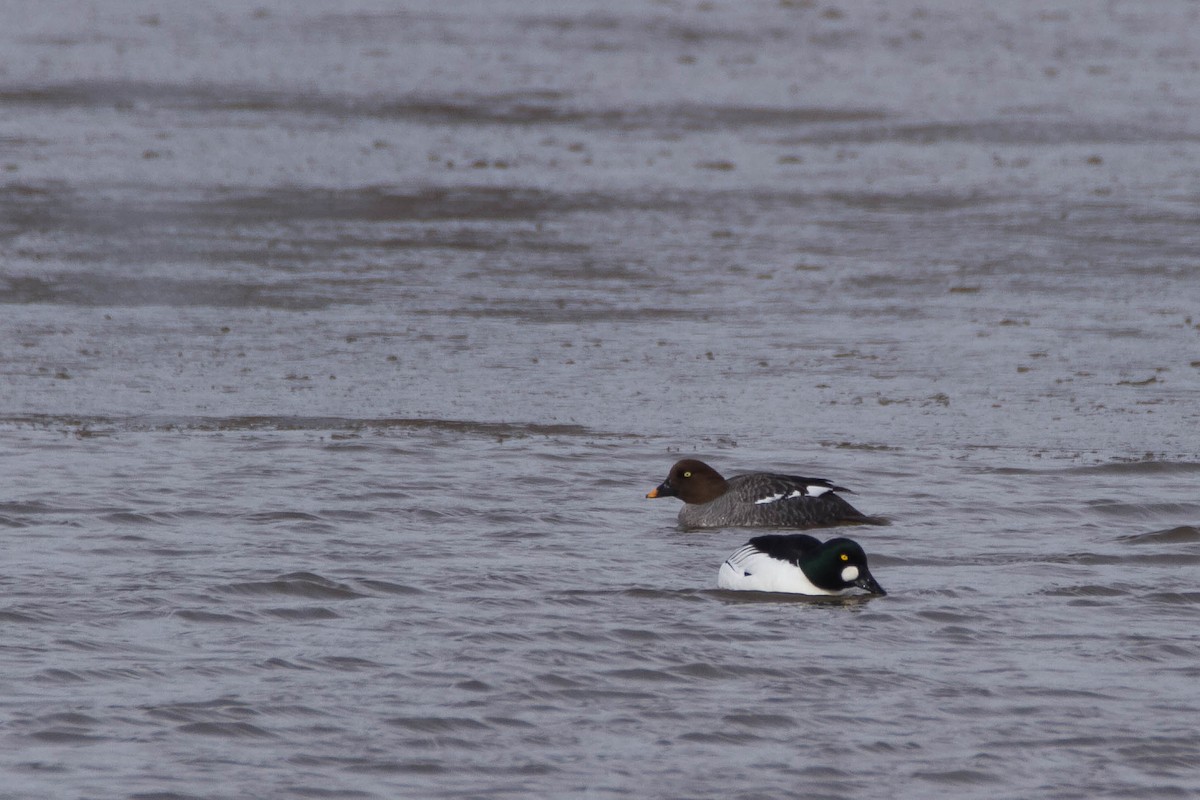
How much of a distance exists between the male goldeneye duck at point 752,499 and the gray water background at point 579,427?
7.5 inches

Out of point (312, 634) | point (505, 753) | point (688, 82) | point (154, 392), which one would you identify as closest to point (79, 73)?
point (688, 82)

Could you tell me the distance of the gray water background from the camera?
670cm

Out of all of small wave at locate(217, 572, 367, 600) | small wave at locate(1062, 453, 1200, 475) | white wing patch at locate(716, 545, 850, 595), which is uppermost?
small wave at locate(1062, 453, 1200, 475)

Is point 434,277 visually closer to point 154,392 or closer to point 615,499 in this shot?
point 154,392

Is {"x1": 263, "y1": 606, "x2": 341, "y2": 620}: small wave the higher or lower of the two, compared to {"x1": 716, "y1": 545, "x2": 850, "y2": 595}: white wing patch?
lower

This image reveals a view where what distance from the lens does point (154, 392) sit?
11781mm

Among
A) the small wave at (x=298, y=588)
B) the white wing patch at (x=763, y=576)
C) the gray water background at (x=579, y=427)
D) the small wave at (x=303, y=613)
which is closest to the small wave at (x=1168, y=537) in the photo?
the gray water background at (x=579, y=427)

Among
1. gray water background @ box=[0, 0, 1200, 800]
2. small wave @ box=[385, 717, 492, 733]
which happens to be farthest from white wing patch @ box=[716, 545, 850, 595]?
small wave @ box=[385, 717, 492, 733]

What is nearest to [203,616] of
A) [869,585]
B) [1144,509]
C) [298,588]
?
[298,588]

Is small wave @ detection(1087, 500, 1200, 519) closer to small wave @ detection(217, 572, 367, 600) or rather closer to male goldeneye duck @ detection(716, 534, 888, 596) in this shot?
male goldeneye duck @ detection(716, 534, 888, 596)

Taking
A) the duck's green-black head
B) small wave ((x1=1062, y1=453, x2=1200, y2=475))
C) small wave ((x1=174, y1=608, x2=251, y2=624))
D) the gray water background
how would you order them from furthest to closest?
small wave ((x1=1062, y1=453, x2=1200, y2=475))
the duck's green-black head
small wave ((x1=174, y1=608, x2=251, y2=624))
the gray water background

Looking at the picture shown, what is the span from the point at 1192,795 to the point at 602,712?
2.05 m

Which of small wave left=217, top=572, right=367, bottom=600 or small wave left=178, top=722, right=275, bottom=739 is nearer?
small wave left=178, top=722, right=275, bottom=739

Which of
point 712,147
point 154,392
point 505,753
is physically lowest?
point 505,753
